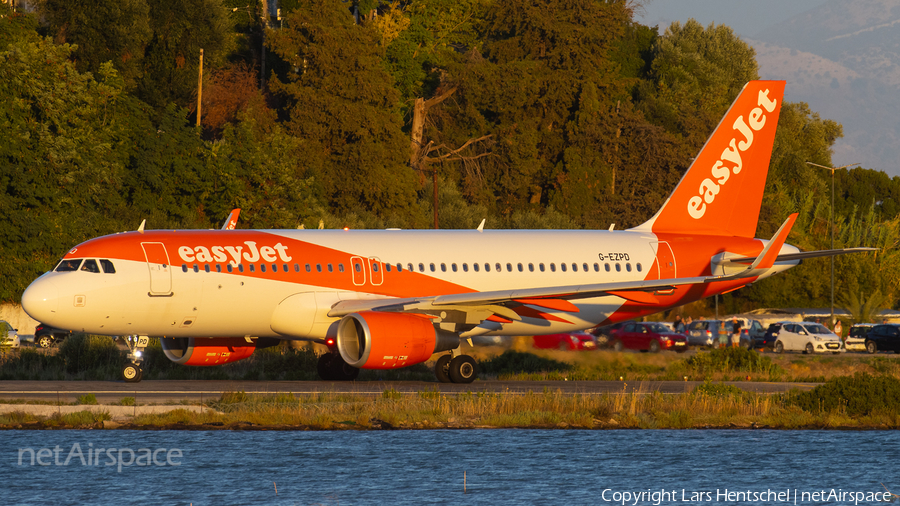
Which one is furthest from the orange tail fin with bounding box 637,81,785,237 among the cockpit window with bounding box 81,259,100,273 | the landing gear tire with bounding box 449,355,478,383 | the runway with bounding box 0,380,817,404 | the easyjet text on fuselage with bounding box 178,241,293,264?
the cockpit window with bounding box 81,259,100,273

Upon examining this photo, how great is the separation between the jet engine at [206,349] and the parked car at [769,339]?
102 ft

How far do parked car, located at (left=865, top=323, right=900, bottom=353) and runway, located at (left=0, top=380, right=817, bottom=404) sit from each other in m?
26.6

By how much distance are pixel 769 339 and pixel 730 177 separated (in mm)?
20914

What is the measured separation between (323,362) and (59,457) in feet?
43.0

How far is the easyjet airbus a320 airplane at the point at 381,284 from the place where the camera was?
28234mm

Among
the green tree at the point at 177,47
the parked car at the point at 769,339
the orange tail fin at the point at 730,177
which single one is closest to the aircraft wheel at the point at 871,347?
the parked car at the point at 769,339

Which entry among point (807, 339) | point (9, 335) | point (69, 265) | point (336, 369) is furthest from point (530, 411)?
point (807, 339)

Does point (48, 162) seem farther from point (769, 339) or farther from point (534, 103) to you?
point (534, 103)

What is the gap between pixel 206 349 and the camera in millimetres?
30797

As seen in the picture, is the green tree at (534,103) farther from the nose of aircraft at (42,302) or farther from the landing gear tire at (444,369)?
the nose of aircraft at (42,302)

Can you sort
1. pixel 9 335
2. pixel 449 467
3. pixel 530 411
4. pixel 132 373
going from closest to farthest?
1. pixel 449 467
2. pixel 530 411
3. pixel 132 373
4. pixel 9 335

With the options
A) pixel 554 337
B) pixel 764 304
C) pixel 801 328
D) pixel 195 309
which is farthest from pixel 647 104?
pixel 195 309

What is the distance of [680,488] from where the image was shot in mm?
18016

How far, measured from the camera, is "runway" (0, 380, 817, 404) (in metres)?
26.2
